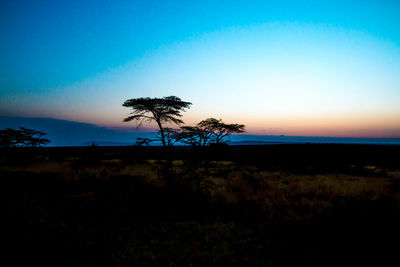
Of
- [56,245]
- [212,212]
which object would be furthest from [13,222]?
[212,212]

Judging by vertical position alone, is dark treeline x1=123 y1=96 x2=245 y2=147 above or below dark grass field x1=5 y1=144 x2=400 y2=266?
above

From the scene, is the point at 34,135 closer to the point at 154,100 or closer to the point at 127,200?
the point at 154,100

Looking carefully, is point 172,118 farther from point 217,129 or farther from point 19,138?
point 19,138

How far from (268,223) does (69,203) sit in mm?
6338

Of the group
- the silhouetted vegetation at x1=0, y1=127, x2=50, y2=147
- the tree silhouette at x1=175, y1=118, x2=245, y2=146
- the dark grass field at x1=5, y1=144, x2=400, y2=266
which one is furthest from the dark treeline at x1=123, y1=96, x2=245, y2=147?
the silhouetted vegetation at x1=0, y1=127, x2=50, y2=147

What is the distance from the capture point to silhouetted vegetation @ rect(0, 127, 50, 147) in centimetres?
2449

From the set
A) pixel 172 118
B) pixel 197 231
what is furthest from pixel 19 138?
pixel 197 231

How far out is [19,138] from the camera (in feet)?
82.7

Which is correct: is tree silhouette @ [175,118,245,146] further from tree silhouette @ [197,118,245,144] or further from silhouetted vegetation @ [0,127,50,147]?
silhouetted vegetation @ [0,127,50,147]

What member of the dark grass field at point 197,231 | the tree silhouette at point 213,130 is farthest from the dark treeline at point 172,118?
the dark grass field at point 197,231

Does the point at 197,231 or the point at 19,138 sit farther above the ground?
the point at 19,138

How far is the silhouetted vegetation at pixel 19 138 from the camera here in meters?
24.5

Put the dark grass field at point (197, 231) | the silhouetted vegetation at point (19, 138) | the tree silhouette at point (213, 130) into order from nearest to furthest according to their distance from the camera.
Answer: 1. the dark grass field at point (197, 231)
2. the tree silhouette at point (213, 130)
3. the silhouetted vegetation at point (19, 138)

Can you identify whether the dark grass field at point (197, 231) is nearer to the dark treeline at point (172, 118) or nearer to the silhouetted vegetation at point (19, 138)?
the dark treeline at point (172, 118)
